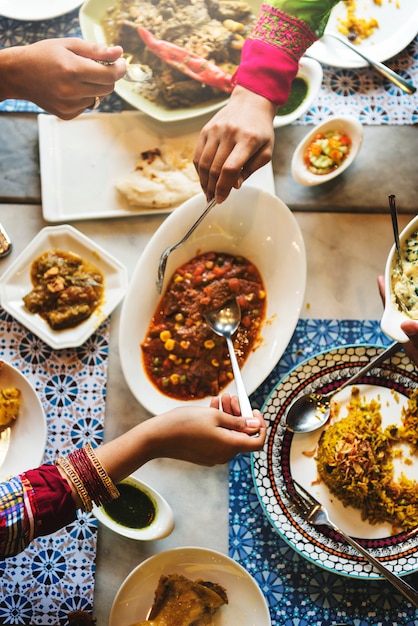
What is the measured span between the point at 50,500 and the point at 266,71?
1.73 metres

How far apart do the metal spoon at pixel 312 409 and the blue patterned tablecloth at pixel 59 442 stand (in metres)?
0.79

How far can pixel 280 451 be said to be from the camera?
236 cm

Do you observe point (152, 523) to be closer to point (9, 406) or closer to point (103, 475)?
point (103, 475)

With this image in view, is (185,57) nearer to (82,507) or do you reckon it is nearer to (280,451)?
(280,451)

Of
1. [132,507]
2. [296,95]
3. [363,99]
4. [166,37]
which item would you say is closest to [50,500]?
[132,507]

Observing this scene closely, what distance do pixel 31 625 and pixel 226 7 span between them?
278 cm

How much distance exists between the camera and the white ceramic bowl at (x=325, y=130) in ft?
8.45

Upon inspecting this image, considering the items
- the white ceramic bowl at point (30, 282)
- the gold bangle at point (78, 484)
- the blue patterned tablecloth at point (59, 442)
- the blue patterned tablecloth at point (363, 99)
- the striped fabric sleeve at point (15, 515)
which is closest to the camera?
the striped fabric sleeve at point (15, 515)

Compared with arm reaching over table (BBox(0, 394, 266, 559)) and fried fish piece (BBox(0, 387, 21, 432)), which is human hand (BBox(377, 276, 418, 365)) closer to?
arm reaching over table (BBox(0, 394, 266, 559))

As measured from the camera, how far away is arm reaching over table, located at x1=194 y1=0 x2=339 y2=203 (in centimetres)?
216

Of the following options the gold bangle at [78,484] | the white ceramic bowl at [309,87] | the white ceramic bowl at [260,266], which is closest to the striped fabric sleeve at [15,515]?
the gold bangle at [78,484]

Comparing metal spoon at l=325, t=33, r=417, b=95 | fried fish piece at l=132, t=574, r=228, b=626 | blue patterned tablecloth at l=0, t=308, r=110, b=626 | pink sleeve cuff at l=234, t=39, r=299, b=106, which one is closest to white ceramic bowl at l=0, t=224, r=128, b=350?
blue patterned tablecloth at l=0, t=308, r=110, b=626

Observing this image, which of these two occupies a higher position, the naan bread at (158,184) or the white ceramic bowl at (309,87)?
the white ceramic bowl at (309,87)

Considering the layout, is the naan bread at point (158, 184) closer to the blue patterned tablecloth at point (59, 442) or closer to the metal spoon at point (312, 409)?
the blue patterned tablecloth at point (59, 442)
